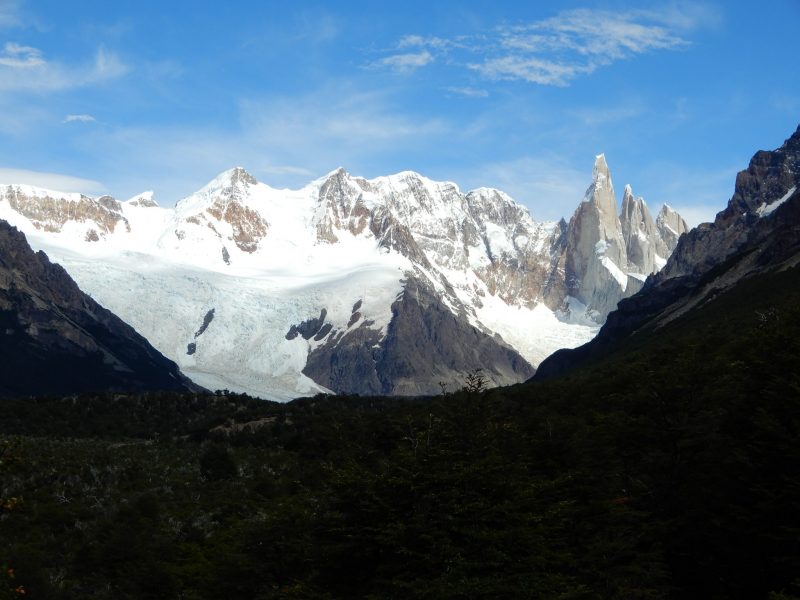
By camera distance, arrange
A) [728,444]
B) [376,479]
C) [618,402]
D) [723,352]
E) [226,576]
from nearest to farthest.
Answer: [376,479], [728,444], [226,576], [618,402], [723,352]

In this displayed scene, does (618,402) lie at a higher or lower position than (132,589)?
higher

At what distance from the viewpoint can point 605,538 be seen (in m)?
37.6

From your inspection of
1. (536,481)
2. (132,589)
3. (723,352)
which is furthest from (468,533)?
(723,352)

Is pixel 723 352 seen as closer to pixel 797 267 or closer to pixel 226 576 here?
pixel 226 576

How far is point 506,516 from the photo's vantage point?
3325 cm

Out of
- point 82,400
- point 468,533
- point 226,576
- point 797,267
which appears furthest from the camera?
point 797,267

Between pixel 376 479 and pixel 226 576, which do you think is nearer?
pixel 376 479

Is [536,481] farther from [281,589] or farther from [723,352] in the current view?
[723,352]

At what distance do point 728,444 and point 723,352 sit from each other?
27034 mm

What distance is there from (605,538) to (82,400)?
288ft

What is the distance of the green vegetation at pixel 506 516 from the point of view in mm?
32562

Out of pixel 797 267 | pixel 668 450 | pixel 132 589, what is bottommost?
pixel 132 589

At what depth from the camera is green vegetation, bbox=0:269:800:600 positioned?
32.6 meters

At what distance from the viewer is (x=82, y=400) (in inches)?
4508
